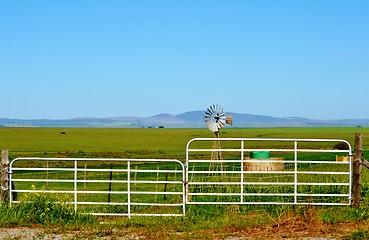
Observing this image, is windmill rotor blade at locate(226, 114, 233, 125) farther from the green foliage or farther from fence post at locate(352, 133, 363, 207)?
the green foliage

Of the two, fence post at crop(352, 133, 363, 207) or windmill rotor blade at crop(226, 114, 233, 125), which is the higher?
windmill rotor blade at crop(226, 114, 233, 125)

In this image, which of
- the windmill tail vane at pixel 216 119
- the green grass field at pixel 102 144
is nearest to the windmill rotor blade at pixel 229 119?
the windmill tail vane at pixel 216 119

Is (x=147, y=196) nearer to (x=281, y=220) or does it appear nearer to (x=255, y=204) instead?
(x=255, y=204)

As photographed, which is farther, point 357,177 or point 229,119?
point 229,119

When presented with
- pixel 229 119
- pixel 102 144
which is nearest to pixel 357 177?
pixel 229 119

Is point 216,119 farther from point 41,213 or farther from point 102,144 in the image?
point 102,144

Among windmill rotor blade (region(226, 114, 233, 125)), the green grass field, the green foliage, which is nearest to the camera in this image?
the green foliage

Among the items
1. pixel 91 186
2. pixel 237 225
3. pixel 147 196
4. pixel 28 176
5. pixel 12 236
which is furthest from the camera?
pixel 28 176

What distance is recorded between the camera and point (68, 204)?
1308 centimetres

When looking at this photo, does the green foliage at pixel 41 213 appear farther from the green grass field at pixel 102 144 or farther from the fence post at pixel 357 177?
the green grass field at pixel 102 144

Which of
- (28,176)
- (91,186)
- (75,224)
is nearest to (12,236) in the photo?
(75,224)

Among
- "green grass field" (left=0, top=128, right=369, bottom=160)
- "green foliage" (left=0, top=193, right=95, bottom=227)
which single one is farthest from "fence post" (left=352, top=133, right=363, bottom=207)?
"green grass field" (left=0, top=128, right=369, bottom=160)

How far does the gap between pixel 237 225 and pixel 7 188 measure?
16.3 ft

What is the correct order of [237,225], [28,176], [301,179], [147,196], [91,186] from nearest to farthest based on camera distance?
[237,225]
[301,179]
[147,196]
[91,186]
[28,176]
